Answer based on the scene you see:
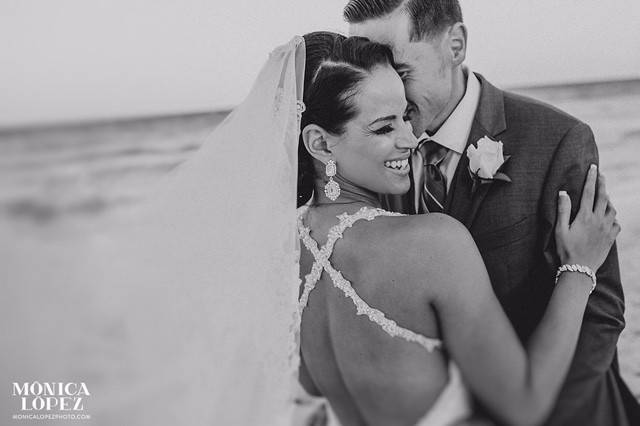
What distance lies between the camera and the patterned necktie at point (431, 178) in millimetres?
1914

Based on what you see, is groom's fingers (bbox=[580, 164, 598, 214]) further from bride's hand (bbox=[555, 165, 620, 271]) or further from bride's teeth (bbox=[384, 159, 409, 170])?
bride's teeth (bbox=[384, 159, 409, 170])

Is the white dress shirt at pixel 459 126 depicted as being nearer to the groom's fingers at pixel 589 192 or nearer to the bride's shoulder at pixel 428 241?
the groom's fingers at pixel 589 192

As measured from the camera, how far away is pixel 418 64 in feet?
5.94

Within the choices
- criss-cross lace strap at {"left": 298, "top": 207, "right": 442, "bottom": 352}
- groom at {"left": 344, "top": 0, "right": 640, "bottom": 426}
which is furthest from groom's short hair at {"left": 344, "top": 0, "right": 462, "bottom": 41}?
criss-cross lace strap at {"left": 298, "top": 207, "right": 442, "bottom": 352}

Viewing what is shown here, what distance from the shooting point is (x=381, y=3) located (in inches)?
72.1

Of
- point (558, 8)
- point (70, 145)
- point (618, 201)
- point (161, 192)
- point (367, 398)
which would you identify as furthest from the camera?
point (618, 201)

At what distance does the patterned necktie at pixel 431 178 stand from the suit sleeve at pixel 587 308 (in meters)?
0.28

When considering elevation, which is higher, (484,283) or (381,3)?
(381,3)

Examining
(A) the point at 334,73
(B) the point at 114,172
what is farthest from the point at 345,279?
(B) the point at 114,172

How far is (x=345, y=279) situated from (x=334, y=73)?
0.47m

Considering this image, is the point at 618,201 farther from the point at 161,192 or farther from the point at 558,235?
the point at 161,192

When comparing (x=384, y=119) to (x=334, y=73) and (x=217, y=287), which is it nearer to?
(x=334, y=73)

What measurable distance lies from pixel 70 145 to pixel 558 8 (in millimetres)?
1665

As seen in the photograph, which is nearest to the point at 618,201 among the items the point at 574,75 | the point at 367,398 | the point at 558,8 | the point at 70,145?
the point at 574,75
